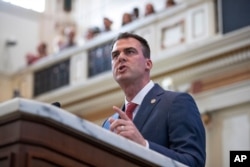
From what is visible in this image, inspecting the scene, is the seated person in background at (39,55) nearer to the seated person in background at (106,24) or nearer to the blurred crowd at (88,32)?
the blurred crowd at (88,32)

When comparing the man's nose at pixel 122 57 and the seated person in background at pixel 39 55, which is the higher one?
the seated person in background at pixel 39 55

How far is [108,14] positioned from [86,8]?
3.29 ft

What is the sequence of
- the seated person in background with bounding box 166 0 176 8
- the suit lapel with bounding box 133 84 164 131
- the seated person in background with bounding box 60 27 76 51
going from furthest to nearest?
the seated person in background with bounding box 60 27 76 51 < the seated person in background with bounding box 166 0 176 8 < the suit lapel with bounding box 133 84 164 131

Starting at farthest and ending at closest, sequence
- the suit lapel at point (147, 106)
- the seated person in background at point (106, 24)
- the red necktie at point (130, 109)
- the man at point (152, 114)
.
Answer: the seated person in background at point (106, 24) < the red necktie at point (130, 109) < the suit lapel at point (147, 106) < the man at point (152, 114)

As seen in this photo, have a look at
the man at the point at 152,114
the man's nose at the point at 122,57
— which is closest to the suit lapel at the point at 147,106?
the man at the point at 152,114

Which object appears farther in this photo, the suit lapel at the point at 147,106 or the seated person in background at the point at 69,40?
the seated person in background at the point at 69,40

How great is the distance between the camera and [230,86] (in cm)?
938

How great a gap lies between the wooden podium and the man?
307 millimetres

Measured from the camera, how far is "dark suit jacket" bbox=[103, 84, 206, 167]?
2.28 meters

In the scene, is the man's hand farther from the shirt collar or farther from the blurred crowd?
the blurred crowd

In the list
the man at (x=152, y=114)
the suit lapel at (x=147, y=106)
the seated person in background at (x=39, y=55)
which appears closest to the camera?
the man at (x=152, y=114)

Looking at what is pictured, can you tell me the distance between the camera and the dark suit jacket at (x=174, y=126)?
7.47 ft

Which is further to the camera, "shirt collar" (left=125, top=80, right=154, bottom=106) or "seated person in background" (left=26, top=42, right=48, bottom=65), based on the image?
"seated person in background" (left=26, top=42, right=48, bottom=65)

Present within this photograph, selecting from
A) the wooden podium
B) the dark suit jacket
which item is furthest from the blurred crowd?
the wooden podium
